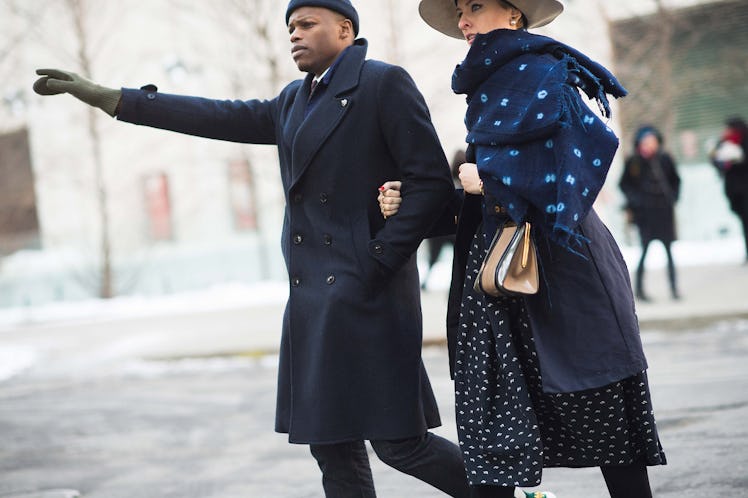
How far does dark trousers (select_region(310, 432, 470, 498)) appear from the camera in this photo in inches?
150

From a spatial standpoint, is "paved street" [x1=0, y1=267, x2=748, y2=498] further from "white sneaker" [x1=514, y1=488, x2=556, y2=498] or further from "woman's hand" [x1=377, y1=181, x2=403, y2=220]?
"woman's hand" [x1=377, y1=181, x2=403, y2=220]

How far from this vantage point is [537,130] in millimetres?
3287

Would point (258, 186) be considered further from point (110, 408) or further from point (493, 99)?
point (493, 99)

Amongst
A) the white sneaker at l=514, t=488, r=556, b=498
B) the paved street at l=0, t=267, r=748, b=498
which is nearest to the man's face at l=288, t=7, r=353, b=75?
the white sneaker at l=514, t=488, r=556, b=498

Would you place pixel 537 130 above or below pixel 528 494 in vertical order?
above

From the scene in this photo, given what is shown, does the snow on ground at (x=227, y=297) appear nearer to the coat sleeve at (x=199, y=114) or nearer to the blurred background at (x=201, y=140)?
the blurred background at (x=201, y=140)

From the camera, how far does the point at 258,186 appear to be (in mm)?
23688

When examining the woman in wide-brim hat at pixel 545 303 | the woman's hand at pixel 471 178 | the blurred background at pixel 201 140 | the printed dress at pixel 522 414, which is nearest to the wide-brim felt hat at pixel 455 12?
the woman in wide-brim hat at pixel 545 303

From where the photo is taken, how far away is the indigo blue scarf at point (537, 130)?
10.8ft

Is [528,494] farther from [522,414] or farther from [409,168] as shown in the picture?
[409,168]

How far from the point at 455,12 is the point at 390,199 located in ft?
2.37

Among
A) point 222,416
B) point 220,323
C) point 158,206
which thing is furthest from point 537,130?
point 158,206

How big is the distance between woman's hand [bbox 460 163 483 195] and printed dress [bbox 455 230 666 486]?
1.14 ft

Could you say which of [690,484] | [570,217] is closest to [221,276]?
[690,484]
